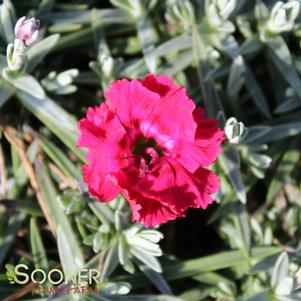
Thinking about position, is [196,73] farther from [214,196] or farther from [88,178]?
[88,178]

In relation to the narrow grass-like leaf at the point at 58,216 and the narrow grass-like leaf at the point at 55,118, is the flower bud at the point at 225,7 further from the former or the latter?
the narrow grass-like leaf at the point at 58,216

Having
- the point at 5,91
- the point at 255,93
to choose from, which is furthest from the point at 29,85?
the point at 255,93

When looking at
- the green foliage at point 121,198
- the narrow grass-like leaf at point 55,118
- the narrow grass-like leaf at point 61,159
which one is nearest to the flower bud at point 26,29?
the green foliage at point 121,198

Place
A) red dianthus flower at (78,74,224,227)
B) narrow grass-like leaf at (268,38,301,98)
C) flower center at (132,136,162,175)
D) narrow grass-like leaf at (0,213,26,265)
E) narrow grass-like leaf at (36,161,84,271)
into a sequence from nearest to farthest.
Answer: red dianthus flower at (78,74,224,227)
flower center at (132,136,162,175)
narrow grass-like leaf at (36,161,84,271)
narrow grass-like leaf at (0,213,26,265)
narrow grass-like leaf at (268,38,301,98)

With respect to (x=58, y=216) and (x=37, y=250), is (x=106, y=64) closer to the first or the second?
(x=58, y=216)

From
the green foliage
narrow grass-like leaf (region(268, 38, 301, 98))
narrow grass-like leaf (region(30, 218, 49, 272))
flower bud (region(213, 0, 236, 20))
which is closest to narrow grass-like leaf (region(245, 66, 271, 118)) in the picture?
the green foliage

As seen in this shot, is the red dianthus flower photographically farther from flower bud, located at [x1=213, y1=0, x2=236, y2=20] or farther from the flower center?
flower bud, located at [x1=213, y1=0, x2=236, y2=20]
